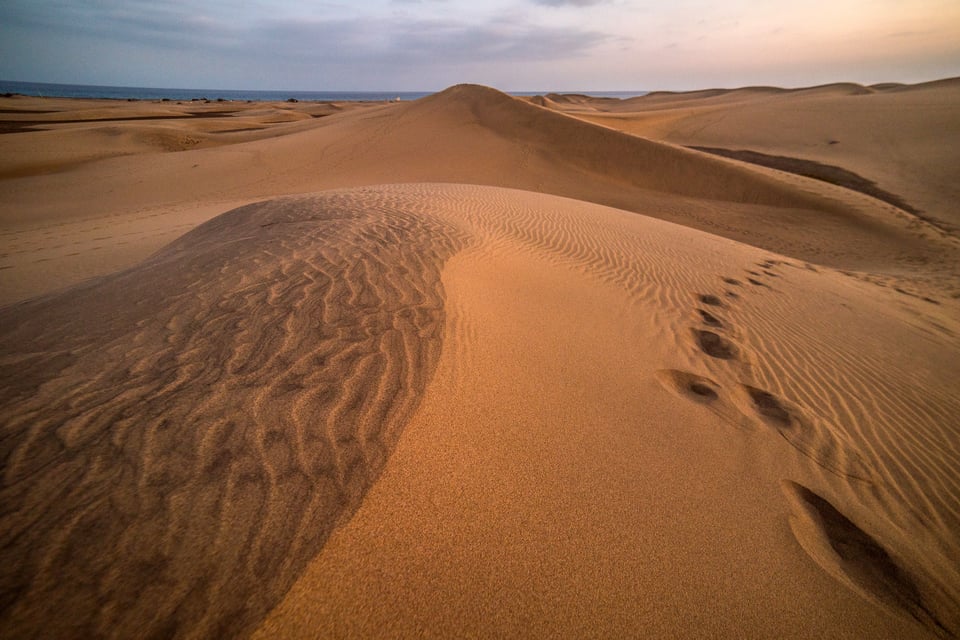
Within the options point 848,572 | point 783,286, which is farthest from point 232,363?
point 783,286

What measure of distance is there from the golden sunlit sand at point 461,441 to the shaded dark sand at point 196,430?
0.01m

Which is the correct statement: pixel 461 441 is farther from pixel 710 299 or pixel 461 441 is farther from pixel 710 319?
pixel 710 299

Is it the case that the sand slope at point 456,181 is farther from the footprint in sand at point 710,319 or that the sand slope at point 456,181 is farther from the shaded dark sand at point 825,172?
the footprint in sand at point 710,319

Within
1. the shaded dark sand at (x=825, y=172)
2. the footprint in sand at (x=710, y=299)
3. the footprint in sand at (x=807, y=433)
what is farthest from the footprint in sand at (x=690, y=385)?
the shaded dark sand at (x=825, y=172)

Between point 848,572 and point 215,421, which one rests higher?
point 215,421

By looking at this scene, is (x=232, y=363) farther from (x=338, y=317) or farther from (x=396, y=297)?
(x=396, y=297)

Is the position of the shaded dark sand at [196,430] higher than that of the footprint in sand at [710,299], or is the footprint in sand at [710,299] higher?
the shaded dark sand at [196,430]

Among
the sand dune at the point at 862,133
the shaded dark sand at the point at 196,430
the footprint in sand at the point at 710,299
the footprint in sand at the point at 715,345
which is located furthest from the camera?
the sand dune at the point at 862,133

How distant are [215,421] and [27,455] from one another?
812mm

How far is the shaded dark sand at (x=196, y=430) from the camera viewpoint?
4.89 ft

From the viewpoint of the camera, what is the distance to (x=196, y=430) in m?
2.11

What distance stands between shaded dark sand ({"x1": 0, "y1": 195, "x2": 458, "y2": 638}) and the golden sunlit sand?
0.04 ft

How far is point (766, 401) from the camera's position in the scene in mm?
3242

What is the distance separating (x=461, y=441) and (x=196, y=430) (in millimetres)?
1375
